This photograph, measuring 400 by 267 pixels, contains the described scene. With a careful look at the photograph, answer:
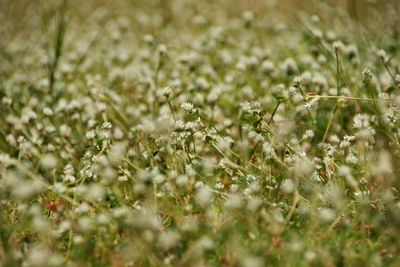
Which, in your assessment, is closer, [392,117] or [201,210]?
[201,210]

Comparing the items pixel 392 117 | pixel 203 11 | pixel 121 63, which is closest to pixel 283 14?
pixel 203 11

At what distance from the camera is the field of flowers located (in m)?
1.59

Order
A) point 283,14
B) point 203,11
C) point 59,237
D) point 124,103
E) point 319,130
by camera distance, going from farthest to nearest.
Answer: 1. point 203,11
2. point 283,14
3. point 124,103
4. point 319,130
5. point 59,237

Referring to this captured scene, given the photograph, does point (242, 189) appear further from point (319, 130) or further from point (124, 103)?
point (124, 103)

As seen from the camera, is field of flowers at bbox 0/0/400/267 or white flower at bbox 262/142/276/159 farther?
white flower at bbox 262/142/276/159

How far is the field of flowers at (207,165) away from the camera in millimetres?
1588

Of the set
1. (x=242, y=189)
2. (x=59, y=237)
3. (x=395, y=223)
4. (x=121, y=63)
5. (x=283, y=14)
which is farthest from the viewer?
(x=283, y=14)

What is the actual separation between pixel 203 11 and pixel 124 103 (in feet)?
7.26

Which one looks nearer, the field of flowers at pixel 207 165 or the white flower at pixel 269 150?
the field of flowers at pixel 207 165

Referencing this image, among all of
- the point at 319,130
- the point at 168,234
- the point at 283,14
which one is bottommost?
the point at 283,14

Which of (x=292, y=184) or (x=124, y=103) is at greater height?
(x=292, y=184)

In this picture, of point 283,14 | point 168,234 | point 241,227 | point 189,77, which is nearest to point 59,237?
point 168,234

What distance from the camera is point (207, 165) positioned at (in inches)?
73.9

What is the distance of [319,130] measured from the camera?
237cm
